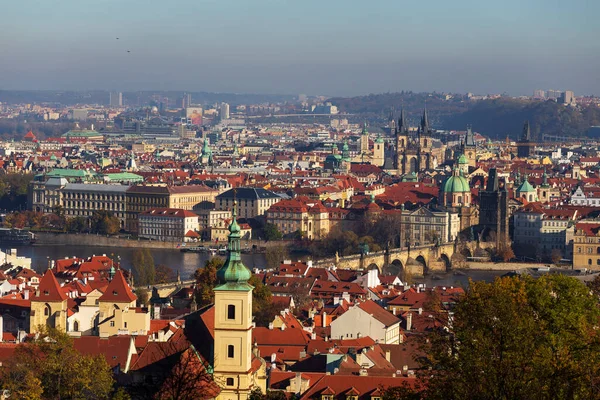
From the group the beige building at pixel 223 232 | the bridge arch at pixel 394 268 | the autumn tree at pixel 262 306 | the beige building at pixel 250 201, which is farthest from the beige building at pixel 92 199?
the autumn tree at pixel 262 306

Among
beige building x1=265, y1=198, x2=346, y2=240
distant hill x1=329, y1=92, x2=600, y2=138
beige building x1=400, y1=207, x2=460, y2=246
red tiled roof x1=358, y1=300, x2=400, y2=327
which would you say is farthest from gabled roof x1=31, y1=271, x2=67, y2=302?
distant hill x1=329, y1=92, x2=600, y2=138

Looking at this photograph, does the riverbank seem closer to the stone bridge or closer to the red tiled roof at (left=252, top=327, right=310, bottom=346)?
the stone bridge

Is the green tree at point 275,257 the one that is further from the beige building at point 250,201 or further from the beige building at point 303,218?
the beige building at point 250,201

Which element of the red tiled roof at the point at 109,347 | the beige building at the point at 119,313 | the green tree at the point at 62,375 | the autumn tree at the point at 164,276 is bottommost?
the autumn tree at the point at 164,276

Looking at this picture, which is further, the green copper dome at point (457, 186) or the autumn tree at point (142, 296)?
the green copper dome at point (457, 186)

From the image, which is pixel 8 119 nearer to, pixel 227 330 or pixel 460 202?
pixel 460 202

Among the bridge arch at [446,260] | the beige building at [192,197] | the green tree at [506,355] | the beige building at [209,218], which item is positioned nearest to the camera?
the green tree at [506,355]
